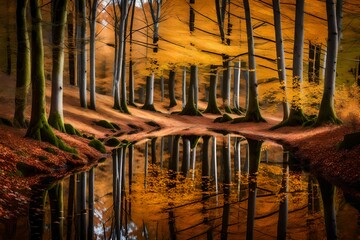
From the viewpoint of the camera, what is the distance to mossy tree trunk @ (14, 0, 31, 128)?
14.7 meters

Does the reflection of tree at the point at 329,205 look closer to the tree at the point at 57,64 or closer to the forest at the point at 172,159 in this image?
the forest at the point at 172,159

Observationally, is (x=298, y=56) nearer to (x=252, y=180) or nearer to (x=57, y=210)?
(x=252, y=180)

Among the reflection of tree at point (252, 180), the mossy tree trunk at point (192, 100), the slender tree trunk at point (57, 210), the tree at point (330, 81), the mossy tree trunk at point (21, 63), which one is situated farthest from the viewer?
the mossy tree trunk at point (192, 100)

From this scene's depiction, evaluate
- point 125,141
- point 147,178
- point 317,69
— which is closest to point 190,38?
point 317,69

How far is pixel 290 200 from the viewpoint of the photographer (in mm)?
7828

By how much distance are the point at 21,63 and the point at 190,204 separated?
10617mm

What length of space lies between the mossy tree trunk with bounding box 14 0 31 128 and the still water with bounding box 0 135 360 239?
14.4 feet

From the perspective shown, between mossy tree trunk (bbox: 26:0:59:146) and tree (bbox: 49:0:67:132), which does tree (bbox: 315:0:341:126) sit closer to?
tree (bbox: 49:0:67:132)

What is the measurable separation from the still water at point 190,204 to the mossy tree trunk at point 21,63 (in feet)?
14.4

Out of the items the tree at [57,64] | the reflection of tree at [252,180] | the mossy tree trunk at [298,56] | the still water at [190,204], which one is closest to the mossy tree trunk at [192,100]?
the mossy tree trunk at [298,56]

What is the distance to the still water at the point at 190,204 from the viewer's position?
5922 mm

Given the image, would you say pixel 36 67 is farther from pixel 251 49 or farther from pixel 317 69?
pixel 317 69

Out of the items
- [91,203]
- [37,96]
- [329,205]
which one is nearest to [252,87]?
[37,96]

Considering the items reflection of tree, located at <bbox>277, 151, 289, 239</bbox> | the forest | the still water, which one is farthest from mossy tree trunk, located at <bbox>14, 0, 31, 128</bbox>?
reflection of tree, located at <bbox>277, 151, 289, 239</bbox>
